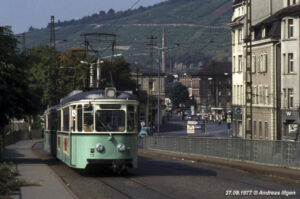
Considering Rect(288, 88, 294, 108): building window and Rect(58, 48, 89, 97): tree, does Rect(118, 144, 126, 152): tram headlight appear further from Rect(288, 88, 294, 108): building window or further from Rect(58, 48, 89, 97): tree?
Rect(58, 48, 89, 97): tree

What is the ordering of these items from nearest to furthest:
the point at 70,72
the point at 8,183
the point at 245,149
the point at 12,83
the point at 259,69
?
the point at 8,183, the point at 245,149, the point at 12,83, the point at 259,69, the point at 70,72

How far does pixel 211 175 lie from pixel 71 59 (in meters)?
74.2

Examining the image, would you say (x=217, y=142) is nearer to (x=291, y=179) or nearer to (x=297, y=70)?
(x=291, y=179)

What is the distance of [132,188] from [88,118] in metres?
3.80

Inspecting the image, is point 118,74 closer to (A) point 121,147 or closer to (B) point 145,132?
(B) point 145,132

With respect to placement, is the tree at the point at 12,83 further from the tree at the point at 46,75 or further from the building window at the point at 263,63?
the tree at the point at 46,75

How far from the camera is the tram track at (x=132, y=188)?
57.7 feet

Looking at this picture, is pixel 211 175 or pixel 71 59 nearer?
pixel 211 175

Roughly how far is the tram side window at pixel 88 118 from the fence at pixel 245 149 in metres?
7.56

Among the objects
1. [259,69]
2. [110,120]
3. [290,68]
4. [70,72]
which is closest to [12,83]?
[110,120]

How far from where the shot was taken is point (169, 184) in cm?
2064

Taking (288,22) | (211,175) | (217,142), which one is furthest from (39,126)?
(211,175)

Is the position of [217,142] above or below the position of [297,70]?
below

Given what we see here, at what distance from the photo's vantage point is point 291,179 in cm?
2214
